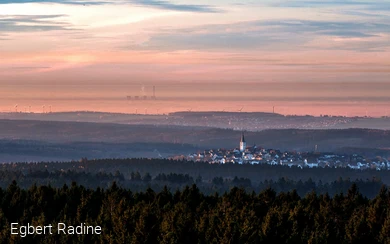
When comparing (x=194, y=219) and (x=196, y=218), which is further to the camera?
(x=196, y=218)

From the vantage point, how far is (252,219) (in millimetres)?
90875

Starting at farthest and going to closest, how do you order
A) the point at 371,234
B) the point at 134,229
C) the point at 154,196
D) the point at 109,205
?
the point at 154,196 < the point at 109,205 < the point at 371,234 < the point at 134,229

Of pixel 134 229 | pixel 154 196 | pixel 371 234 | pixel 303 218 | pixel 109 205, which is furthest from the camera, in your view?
pixel 154 196

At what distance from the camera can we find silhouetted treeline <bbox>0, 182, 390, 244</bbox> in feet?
261

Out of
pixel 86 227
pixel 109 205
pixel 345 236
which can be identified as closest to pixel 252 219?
pixel 345 236

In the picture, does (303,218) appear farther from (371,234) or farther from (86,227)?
(86,227)

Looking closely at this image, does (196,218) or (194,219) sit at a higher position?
(194,219)

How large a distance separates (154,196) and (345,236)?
151 ft

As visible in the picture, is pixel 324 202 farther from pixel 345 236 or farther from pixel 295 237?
pixel 295 237

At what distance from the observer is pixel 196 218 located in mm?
99000

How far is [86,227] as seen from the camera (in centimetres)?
8581

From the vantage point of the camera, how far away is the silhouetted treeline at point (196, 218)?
7969 cm

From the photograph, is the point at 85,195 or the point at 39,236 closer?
the point at 39,236

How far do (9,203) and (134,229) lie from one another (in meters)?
31.7
